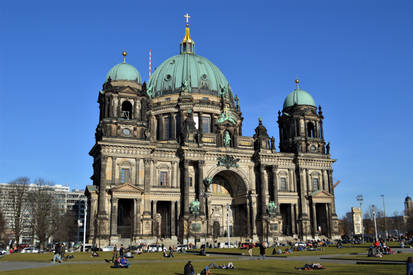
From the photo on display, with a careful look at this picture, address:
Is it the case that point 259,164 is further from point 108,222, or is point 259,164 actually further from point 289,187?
point 108,222

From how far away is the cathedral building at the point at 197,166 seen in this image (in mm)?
63188

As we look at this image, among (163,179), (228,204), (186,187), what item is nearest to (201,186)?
(186,187)

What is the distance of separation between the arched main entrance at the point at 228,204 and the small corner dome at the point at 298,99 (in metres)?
19.1

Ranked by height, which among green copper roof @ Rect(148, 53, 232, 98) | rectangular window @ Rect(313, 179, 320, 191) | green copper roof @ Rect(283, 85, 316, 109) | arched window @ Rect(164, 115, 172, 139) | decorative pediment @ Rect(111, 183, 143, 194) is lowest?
decorative pediment @ Rect(111, 183, 143, 194)

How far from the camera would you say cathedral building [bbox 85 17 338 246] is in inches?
2488

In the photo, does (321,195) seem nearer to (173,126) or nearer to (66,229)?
(173,126)

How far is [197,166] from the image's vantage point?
69.4 m

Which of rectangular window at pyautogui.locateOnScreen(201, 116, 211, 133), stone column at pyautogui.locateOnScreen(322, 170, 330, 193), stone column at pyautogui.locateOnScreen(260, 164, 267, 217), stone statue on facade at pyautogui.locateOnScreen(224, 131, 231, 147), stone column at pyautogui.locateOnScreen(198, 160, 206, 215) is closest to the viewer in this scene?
stone column at pyautogui.locateOnScreen(198, 160, 206, 215)

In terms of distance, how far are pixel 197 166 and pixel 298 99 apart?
25506 mm

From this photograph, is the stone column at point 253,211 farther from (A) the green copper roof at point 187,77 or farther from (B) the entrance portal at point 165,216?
(A) the green copper roof at point 187,77

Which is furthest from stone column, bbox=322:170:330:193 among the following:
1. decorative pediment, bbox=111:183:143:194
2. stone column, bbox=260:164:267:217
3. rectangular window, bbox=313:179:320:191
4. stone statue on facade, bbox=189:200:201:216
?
decorative pediment, bbox=111:183:143:194

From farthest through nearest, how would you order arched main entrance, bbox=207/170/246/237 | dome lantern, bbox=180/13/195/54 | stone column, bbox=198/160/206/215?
dome lantern, bbox=180/13/195/54 → arched main entrance, bbox=207/170/246/237 → stone column, bbox=198/160/206/215

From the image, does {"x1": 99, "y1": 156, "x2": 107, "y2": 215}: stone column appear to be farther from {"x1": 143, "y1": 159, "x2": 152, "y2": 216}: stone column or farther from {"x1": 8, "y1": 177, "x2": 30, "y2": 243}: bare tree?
{"x1": 8, "y1": 177, "x2": 30, "y2": 243}: bare tree

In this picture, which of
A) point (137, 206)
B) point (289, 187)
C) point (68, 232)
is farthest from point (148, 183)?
point (68, 232)
